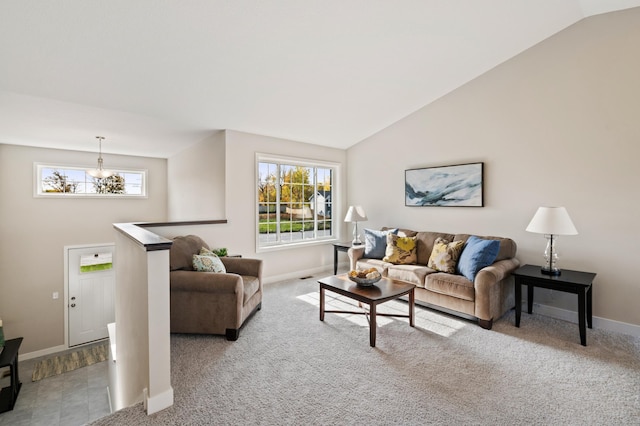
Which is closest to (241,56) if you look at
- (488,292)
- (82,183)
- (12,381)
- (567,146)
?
(488,292)

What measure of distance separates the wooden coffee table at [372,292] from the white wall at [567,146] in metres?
1.67

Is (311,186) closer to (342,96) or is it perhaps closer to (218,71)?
(342,96)

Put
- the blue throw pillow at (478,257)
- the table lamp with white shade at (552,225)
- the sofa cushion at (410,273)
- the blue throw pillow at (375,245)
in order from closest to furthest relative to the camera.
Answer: the table lamp with white shade at (552,225) < the blue throw pillow at (478,257) < the sofa cushion at (410,273) < the blue throw pillow at (375,245)

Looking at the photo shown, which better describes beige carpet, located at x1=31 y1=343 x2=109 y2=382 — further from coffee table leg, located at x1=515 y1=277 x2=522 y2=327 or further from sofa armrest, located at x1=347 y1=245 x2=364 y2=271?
coffee table leg, located at x1=515 y1=277 x2=522 y2=327

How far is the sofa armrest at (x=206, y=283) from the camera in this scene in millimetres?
2770

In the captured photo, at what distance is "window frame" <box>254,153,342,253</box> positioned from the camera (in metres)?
4.60

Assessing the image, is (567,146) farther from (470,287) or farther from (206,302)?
(206,302)

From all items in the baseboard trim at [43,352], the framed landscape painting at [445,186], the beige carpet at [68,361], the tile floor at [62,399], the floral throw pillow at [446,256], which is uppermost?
the framed landscape painting at [445,186]

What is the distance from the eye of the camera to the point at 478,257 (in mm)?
3213

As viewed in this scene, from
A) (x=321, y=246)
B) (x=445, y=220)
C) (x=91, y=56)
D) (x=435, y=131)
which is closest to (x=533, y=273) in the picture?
(x=445, y=220)

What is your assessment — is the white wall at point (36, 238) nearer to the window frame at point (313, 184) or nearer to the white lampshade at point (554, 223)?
the window frame at point (313, 184)

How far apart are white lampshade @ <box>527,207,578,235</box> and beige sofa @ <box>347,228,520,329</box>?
21.7 inches

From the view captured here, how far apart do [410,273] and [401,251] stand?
0.51m

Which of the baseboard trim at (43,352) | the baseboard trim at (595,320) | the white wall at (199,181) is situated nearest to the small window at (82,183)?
the white wall at (199,181)
